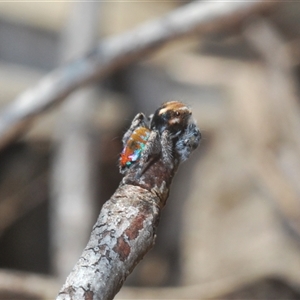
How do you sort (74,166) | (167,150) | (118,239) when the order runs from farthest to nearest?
(74,166), (167,150), (118,239)

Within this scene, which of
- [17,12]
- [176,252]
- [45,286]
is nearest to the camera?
[45,286]

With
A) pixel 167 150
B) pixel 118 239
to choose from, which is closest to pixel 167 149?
pixel 167 150

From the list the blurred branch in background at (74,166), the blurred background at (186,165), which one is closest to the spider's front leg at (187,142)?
the blurred background at (186,165)

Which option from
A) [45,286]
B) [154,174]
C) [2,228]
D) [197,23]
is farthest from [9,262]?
[154,174]

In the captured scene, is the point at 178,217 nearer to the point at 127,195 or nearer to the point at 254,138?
the point at 254,138

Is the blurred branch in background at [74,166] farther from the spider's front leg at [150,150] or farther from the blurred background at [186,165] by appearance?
the spider's front leg at [150,150]

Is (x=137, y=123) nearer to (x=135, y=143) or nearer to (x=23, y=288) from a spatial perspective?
(x=135, y=143)
